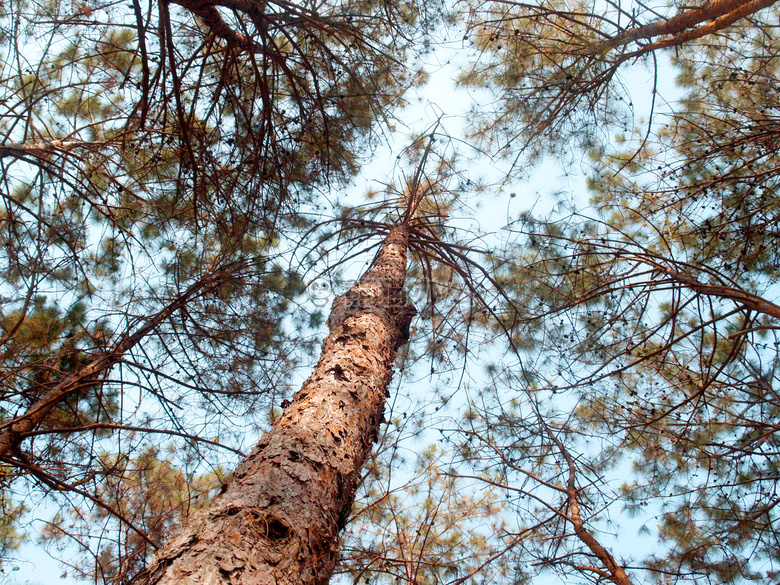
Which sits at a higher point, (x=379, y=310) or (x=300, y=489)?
(x=379, y=310)

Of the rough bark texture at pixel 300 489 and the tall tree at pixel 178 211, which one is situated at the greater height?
the tall tree at pixel 178 211

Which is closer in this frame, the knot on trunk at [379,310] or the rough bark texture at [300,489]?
the rough bark texture at [300,489]

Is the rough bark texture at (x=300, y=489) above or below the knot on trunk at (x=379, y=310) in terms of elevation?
below

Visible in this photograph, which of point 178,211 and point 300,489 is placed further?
point 178,211

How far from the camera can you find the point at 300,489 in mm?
1379

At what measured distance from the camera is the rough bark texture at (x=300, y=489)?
1.08 metres

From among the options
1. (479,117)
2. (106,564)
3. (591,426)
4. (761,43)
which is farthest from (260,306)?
(761,43)

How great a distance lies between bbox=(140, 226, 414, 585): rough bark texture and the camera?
3.53 feet

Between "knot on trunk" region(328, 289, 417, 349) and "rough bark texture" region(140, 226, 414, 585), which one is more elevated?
"knot on trunk" region(328, 289, 417, 349)

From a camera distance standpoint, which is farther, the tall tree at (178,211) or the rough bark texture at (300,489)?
the tall tree at (178,211)

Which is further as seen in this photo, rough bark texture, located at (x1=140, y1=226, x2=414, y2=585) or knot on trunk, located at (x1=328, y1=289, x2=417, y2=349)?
knot on trunk, located at (x1=328, y1=289, x2=417, y2=349)

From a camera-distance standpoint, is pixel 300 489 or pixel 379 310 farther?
pixel 379 310

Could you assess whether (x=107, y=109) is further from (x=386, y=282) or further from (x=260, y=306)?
(x=386, y=282)

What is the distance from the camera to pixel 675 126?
3832mm
